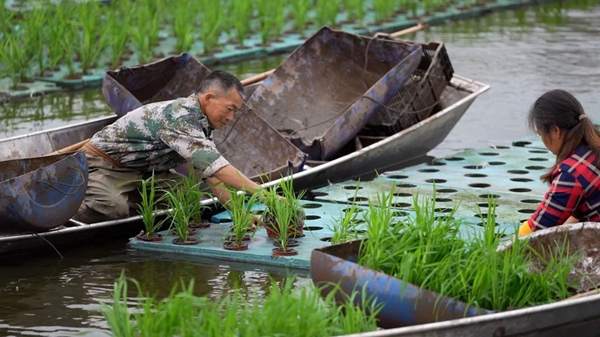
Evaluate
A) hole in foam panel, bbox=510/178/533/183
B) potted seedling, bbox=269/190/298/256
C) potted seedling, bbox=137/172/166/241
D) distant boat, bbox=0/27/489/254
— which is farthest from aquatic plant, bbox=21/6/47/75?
potted seedling, bbox=269/190/298/256

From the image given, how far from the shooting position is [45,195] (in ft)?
19.0

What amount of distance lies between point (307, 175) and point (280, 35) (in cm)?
690

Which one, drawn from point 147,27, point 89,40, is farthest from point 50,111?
point 147,27

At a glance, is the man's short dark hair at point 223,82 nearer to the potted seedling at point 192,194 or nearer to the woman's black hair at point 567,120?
the potted seedling at point 192,194

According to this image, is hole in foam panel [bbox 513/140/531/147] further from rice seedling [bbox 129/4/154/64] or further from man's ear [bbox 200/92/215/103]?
rice seedling [bbox 129/4/154/64]

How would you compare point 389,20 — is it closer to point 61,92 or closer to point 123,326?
point 61,92

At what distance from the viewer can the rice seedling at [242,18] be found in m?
13.0

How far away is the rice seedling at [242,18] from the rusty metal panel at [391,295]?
865 centimetres

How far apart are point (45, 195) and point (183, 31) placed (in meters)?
6.65

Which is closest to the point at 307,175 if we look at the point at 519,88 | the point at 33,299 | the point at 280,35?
the point at 33,299

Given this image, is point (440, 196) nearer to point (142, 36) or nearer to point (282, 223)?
point (282, 223)

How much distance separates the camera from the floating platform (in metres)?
6.21

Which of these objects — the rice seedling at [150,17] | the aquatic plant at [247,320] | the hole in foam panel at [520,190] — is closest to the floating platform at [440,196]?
the hole in foam panel at [520,190]

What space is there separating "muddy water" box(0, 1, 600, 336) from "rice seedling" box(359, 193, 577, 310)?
49.1 inches
